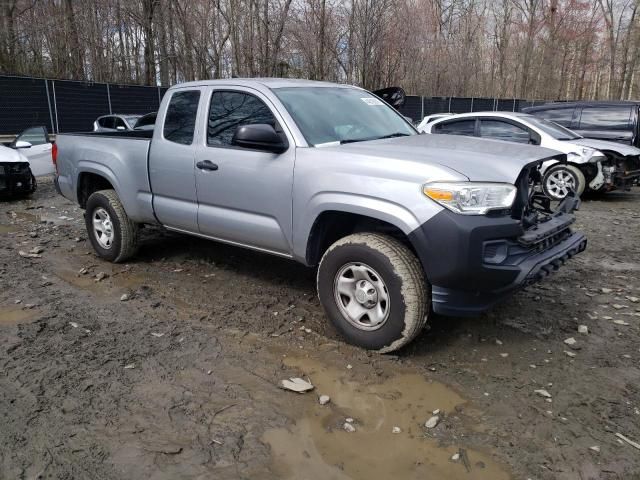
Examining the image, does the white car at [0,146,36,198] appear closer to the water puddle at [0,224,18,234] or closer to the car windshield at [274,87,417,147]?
the water puddle at [0,224,18,234]

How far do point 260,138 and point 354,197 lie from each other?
33.3 inches

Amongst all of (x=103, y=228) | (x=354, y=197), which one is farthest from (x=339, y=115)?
(x=103, y=228)

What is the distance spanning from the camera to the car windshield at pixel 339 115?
4.18m

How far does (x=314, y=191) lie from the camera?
3.81 metres

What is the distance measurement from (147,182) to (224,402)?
280 cm

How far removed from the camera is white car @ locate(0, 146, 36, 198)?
9500 millimetres

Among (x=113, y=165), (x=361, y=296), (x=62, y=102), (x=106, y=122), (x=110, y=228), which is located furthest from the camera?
(x=62, y=102)

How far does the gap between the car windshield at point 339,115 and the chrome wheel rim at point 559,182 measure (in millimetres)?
5411

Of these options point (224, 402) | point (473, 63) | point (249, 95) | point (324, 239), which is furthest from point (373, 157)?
point (473, 63)

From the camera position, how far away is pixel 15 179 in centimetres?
962

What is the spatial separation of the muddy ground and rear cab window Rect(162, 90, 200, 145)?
1.43m

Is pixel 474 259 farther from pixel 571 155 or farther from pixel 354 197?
pixel 571 155

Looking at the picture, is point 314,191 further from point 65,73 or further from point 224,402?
point 65,73

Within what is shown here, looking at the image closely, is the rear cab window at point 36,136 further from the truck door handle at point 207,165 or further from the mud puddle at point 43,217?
the truck door handle at point 207,165
